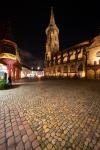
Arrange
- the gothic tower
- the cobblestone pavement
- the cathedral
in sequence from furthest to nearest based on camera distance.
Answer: the gothic tower, the cathedral, the cobblestone pavement

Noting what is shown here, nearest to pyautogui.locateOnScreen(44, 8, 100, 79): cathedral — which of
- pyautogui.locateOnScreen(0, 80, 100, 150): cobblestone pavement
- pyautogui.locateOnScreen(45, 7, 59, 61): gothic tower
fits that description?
pyautogui.locateOnScreen(45, 7, 59, 61): gothic tower

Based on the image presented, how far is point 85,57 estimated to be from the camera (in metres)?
49.3

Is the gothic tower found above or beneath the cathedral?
above

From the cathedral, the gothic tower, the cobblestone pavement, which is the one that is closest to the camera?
the cobblestone pavement

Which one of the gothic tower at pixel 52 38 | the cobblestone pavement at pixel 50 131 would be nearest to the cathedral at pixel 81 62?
the gothic tower at pixel 52 38

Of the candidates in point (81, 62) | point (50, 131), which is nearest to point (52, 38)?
point (81, 62)

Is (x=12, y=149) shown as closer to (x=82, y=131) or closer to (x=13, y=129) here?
(x=13, y=129)

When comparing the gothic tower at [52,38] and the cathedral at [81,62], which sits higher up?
the gothic tower at [52,38]

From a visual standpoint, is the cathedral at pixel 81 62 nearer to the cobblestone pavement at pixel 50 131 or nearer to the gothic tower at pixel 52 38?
the gothic tower at pixel 52 38

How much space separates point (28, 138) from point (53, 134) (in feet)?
2.71

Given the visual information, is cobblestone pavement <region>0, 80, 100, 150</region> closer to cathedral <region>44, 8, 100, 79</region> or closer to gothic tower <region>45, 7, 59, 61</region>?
cathedral <region>44, 8, 100, 79</region>

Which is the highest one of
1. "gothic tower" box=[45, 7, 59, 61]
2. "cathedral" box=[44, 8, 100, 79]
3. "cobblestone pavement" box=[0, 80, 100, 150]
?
"gothic tower" box=[45, 7, 59, 61]

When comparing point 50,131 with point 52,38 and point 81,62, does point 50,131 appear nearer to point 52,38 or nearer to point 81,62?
point 81,62

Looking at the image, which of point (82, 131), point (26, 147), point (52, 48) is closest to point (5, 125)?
point (26, 147)
